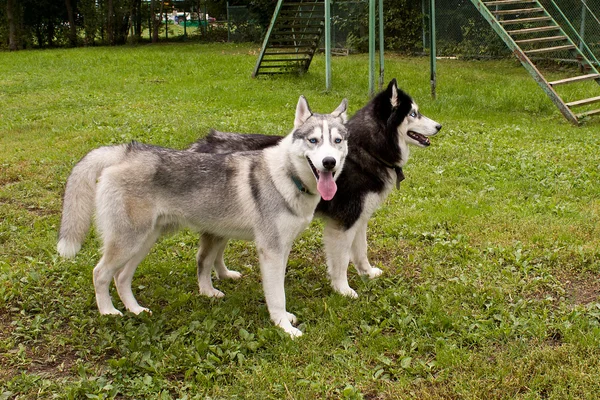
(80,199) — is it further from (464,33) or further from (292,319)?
(464,33)

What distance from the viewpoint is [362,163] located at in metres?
4.93

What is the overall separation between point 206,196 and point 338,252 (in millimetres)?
1220

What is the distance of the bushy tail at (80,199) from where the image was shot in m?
4.12

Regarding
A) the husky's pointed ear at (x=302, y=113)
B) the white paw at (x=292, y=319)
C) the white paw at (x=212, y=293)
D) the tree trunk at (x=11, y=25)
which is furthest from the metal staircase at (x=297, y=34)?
the tree trunk at (x=11, y=25)

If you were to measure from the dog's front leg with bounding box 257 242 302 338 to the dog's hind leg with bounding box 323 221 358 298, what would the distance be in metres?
0.64

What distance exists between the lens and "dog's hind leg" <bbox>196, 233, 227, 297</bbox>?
15.7 feet

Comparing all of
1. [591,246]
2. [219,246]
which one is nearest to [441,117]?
[591,246]

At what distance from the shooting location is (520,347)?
3857mm

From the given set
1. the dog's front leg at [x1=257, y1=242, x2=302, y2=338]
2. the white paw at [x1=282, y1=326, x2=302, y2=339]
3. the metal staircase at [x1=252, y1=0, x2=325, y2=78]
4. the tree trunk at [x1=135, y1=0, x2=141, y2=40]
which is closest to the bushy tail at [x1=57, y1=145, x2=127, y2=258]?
the dog's front leg at [x1=257, y1=242, x2=302, y2=338]

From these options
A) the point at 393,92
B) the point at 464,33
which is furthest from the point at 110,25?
the point at 393,92

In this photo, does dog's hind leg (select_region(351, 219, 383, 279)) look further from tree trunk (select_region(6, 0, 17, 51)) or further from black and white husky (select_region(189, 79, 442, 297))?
tree trunk (select_region(6, 0, 17, 51))

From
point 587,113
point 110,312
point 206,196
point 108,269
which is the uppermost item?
point 206,196

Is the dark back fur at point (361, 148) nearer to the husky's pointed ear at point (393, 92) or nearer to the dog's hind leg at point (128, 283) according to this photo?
the husky's pointed ear at point (393, 92)

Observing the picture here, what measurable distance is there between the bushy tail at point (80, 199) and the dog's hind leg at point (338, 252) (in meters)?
1.76
